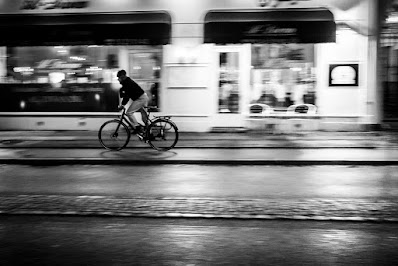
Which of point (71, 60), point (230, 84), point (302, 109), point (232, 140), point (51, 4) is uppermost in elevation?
point (51, 4)

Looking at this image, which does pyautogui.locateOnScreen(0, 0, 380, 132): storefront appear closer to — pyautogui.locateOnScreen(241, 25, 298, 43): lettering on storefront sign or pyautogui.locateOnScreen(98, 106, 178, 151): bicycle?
pyautogui.locateOnScreen(241, 25, 298, 43): lettering on storefront sign

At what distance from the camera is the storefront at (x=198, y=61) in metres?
16.1

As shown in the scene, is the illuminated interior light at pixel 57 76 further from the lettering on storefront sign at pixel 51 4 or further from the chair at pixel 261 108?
the chair at pixel 261 108

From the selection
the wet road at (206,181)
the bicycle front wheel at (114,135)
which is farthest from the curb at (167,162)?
the bicycle front wheel at (114,135)

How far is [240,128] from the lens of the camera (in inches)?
664

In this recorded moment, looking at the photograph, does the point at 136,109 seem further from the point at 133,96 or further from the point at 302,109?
the point at 302,109

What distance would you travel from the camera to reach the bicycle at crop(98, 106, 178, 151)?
1282 centimetres

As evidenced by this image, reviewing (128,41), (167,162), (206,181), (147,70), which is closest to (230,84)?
(147,70)

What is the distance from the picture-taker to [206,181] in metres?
9.23

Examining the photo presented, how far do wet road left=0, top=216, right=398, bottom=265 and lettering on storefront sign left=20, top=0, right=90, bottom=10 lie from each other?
37.5 feet

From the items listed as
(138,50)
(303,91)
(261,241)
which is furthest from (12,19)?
(261,241)

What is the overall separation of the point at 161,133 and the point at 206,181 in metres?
3.89

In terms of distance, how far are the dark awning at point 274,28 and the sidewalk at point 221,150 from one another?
2.77m

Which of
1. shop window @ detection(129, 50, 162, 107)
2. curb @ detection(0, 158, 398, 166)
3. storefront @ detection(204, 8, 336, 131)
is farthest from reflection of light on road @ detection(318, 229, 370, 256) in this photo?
shop window @ detection(129, 50, 162, 107)
